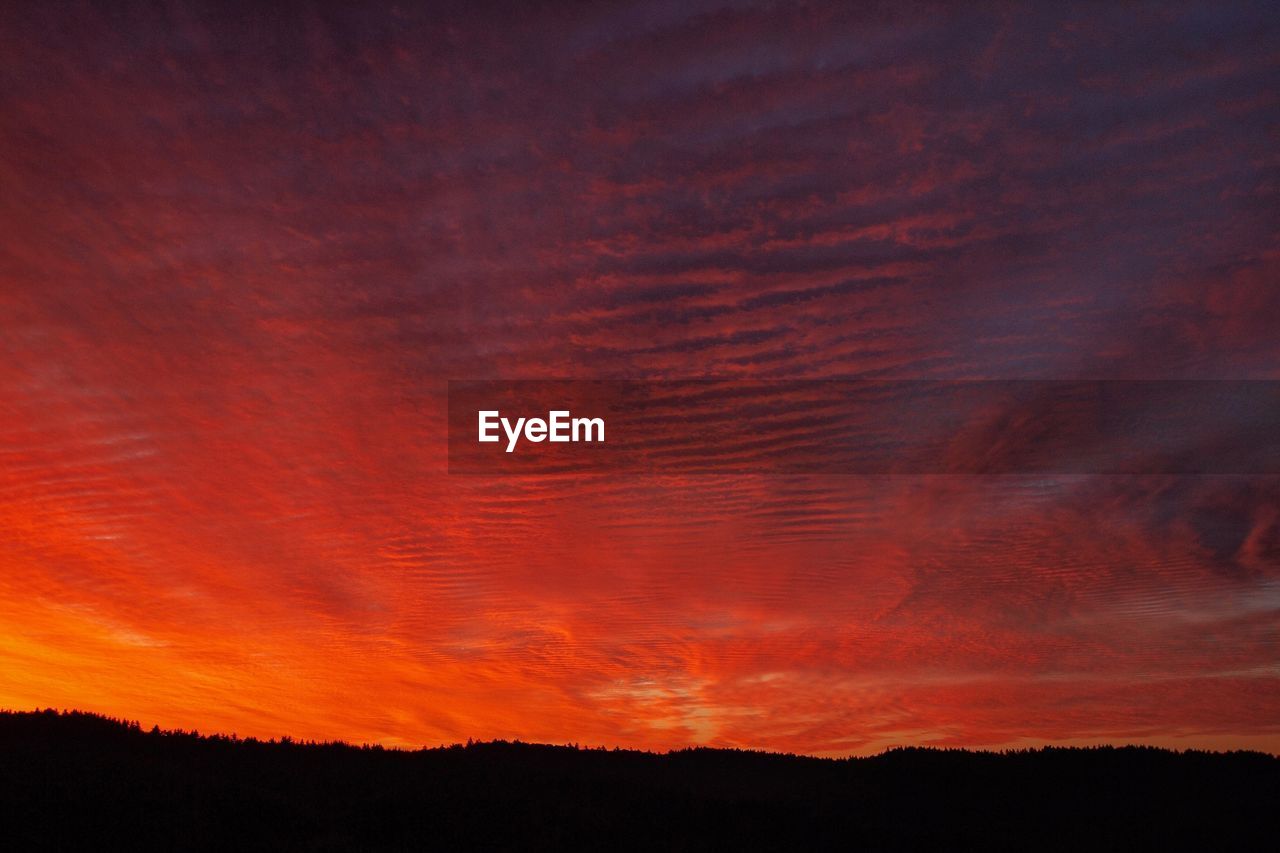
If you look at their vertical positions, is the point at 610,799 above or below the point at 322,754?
below

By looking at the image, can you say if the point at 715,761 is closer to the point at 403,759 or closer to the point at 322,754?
the point at 403,759

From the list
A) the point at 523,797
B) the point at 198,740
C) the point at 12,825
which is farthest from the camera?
the point at 198,740

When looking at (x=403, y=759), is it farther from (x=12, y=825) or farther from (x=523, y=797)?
(x=12, y=825)

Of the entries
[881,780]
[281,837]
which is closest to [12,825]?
[281,837]

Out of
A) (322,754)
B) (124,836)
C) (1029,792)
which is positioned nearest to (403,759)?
(322,754)

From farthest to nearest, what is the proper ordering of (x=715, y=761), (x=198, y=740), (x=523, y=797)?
(x=715, y=761) < (x=198, y=740) < (x=523, y=797)

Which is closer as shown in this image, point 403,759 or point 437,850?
point 437,850
